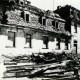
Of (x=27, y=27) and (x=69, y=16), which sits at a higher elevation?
(x=69, y=16)

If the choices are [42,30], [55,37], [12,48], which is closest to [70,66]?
[12,48]

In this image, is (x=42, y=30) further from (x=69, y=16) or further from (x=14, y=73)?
(x=14, y=73)

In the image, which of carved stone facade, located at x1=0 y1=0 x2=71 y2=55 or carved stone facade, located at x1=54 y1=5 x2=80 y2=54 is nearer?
carved stone facade, located at x1=0 y1=0 x2=71 y2=55

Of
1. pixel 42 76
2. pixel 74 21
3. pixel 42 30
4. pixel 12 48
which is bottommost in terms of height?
pixel 42 76

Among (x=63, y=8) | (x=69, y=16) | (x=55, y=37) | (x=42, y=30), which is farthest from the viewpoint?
(x=63, y=8)

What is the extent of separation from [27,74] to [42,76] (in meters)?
0.88

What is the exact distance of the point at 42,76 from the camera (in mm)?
9445

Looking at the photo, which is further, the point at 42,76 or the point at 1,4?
the point at 1,4

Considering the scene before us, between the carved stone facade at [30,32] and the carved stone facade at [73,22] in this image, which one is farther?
the carved stone facade at [73,22]

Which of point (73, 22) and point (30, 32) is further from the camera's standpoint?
point (73, 22)

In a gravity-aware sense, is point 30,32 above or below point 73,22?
below

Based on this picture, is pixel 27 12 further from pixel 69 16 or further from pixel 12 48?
pixel 69 16

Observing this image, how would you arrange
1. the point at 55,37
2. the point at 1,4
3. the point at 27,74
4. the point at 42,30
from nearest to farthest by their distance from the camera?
the point at 27,74
the point at 1,4
the point at 42,30
the point at 55,37

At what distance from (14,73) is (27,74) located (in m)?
0.76
